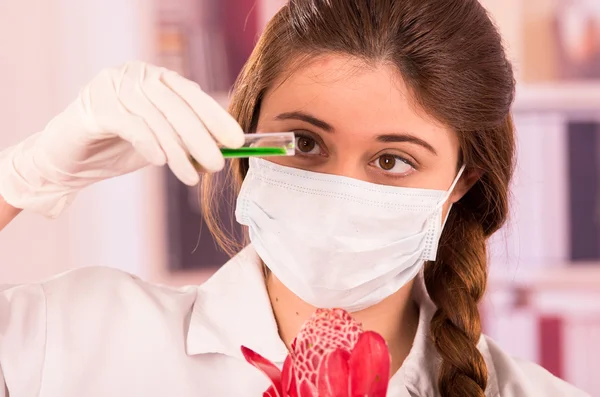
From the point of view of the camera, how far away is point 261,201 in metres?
1.20

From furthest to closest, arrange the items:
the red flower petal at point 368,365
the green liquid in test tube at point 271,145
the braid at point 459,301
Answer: the braid at point 459,301
the green liquid in test tube at point 271,145
the red flower petal at point 368,365

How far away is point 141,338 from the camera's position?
3.92 feet

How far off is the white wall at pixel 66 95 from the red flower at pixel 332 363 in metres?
1.84

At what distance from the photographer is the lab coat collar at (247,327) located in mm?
1215

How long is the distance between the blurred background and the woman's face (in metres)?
1.32

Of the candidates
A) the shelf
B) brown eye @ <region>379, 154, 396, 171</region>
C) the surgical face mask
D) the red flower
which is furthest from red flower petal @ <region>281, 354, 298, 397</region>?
the shelf

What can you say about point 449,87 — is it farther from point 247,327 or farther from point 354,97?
point 247,327

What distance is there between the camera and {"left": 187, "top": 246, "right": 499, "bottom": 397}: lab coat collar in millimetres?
1215

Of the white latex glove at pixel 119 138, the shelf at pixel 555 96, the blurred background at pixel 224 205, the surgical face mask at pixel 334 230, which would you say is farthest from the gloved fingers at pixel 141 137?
the shelf at pixel 555 96

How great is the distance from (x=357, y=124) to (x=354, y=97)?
37mm

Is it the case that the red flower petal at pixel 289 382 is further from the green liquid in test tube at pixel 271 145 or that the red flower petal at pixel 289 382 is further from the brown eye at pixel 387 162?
the brown eye at pixel 387 162

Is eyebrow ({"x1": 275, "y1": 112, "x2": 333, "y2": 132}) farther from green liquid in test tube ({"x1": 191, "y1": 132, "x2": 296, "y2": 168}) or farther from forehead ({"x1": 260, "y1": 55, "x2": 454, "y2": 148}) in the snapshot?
green liquid in test tube ({"x1": 191, "y1": 132, "x2": 296, "y2": 168})

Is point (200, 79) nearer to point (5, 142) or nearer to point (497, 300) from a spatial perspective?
point (5, 142)

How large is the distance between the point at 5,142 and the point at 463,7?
1.59 m
